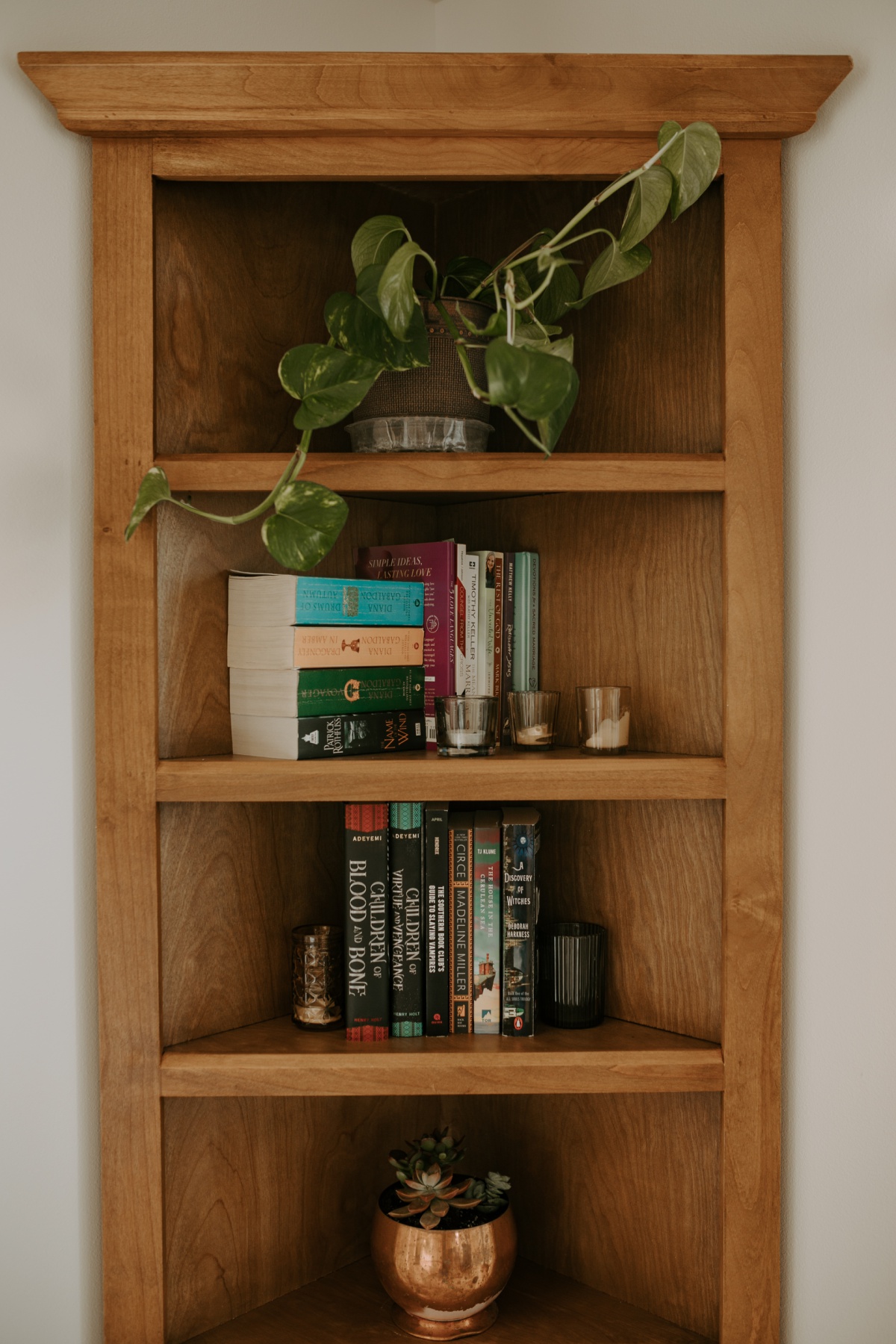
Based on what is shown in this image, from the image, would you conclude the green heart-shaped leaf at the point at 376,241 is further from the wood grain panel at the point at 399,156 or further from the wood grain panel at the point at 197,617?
the wood grain panel at the point at 197,617

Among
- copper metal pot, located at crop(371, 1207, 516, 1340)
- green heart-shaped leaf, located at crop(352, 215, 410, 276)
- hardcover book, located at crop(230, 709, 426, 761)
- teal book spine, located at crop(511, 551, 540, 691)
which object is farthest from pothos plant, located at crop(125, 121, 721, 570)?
copper metal pot, located at crop(371, 1207, 516, 1340)

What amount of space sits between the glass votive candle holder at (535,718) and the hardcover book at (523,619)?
97 millimetres

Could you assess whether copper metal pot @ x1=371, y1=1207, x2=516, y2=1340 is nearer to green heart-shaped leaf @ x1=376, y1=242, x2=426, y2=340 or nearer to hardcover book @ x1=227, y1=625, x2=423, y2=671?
hardcover book @ x1=227, y1=625, x2=423, y2=671

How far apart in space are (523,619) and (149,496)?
0.57m

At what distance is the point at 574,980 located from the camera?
1410 mm

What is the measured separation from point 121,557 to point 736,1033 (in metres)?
0.93

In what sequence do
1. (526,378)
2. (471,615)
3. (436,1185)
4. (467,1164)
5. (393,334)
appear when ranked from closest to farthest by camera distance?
(526,378)
(393,334)
(436,1185)
(471,615)
(467,1164)

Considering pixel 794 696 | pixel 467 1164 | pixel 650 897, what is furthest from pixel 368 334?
pixel 467 1164

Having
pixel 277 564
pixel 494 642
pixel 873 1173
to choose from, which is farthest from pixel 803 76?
pixel 873 1173

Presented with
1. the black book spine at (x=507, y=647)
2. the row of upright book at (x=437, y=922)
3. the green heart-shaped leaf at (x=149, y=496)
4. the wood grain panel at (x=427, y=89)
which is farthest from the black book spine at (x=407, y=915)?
the wood grain panel at (x=427, y=89)

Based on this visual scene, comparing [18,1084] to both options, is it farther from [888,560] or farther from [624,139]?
[624,139]

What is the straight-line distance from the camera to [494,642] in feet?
4.97

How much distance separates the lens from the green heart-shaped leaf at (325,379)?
3.94 ft

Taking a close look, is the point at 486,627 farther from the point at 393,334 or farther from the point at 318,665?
the point at 393,334
